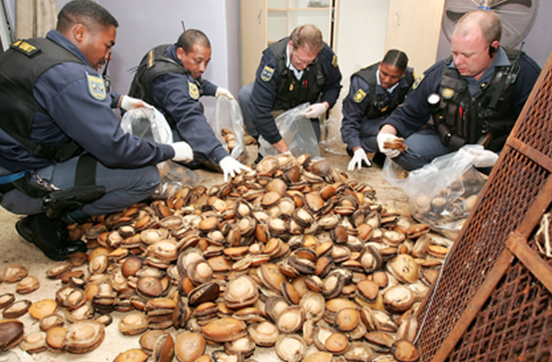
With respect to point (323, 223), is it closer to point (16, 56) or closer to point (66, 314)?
point (66, 314)

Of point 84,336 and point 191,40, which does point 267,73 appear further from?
point 84,336

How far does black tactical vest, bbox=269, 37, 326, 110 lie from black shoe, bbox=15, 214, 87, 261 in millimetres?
2079

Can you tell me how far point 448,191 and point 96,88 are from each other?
221cm

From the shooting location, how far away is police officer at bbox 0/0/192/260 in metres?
1.57

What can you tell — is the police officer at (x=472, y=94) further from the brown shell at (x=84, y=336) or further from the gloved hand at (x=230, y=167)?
the brown shell at (x=84, y=336)

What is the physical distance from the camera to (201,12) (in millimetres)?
3645

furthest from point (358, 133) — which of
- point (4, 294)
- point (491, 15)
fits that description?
point (4, 294)

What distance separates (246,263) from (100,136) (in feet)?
3.31

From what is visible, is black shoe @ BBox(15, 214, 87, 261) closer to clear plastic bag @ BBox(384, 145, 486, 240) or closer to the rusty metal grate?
the rusty metal grate

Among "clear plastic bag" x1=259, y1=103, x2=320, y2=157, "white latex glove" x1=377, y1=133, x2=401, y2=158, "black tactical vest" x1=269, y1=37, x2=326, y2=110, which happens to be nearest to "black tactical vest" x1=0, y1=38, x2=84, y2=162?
"black tactical vest" x1=269, y1=37, x2=326, y2=110

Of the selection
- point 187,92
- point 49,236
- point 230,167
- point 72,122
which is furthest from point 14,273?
point 187,92

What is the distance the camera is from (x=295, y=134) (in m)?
3.24

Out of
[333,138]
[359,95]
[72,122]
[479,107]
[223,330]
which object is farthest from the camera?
[333,138]

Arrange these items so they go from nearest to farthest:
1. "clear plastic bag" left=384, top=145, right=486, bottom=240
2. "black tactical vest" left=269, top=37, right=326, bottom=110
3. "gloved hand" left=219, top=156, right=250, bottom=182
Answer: "clear plastic bag" left=384, top=145, right=486, bottom=240, "gloved hand" left=219, top=156, right=250, bottom=182, "black tactical vest" left=269, top=37, right=326, bottom=110
